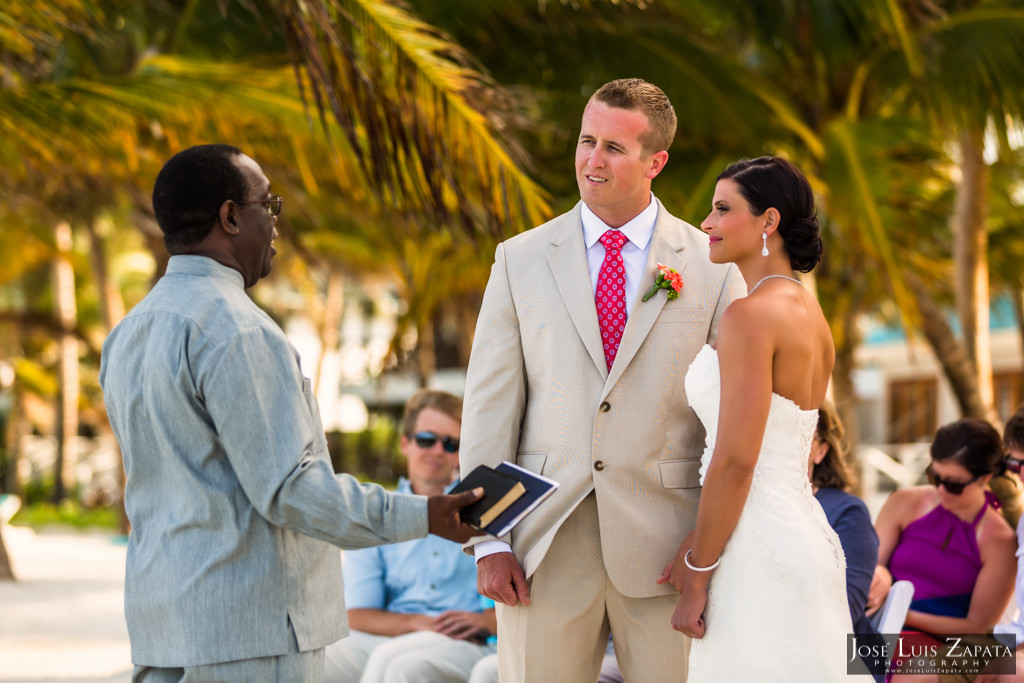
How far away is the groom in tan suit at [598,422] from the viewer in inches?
114

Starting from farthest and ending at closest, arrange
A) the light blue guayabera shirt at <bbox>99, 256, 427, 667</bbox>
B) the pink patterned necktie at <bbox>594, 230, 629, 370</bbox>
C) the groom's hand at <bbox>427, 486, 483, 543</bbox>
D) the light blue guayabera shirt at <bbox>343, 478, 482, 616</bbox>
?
the light blue guayabera shirt at <bbox>343, 478, 482, 616</bbox> < the pink patterned necktie at <bbox>594, 230, 629, 370</bbox> < the groom's hand at <bbox>427, 486, 483, 543</bbox> < the light blue guayabera shirt at <bbox>99, 256, 427, 667</bbox>

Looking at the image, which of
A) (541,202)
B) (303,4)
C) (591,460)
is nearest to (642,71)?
(541,202)

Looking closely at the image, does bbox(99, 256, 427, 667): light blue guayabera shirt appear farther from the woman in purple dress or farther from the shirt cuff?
the woman in purple dress

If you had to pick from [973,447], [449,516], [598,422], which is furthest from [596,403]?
[973,447]

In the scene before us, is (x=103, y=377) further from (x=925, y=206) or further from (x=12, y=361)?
(x=12, y=361)

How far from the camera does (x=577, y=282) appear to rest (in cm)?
301

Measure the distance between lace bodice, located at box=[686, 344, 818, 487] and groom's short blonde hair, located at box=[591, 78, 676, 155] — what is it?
2.10 feet

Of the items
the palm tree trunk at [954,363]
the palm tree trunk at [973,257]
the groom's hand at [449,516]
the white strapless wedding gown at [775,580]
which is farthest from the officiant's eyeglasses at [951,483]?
the palm tree trunk at [973,257]

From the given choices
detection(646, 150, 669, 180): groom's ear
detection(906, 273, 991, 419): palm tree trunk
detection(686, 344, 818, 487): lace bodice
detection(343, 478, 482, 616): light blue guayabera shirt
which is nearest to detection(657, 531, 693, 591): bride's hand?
detection(686, 344, 818, 487): lace bodice

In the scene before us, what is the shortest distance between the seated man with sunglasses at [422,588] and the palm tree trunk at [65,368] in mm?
17259

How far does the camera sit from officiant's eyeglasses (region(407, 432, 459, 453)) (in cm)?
485

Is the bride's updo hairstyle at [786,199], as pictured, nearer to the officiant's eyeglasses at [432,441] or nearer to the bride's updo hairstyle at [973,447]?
the bride's updo hairstyle at [973,447]

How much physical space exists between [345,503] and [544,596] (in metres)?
0.86

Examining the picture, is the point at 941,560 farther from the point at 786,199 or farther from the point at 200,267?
the point at 200,267
